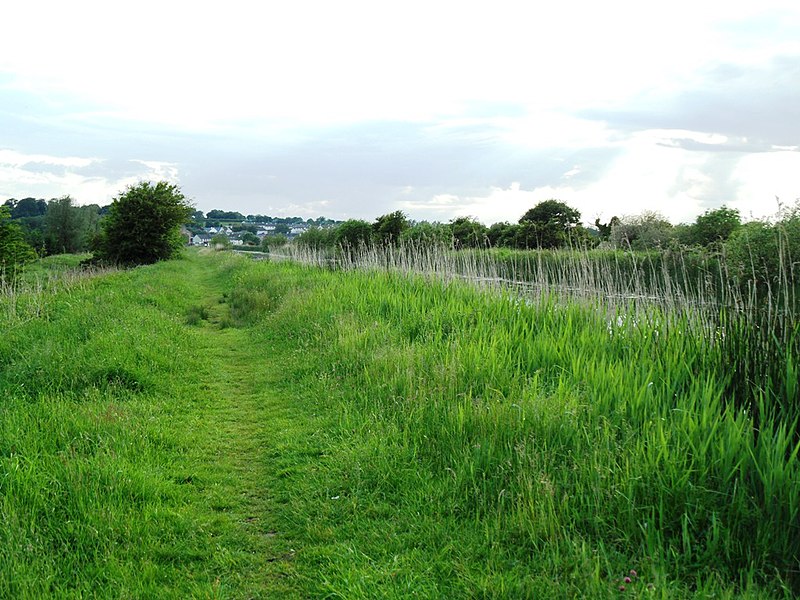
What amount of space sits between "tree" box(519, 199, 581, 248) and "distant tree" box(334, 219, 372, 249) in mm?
9739

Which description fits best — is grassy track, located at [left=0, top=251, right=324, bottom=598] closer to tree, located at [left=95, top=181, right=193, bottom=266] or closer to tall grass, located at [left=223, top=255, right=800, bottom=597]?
tall grass, located at [left=223, top=255, right=800, bottom=597]

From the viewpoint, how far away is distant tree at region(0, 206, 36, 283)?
32469 mm

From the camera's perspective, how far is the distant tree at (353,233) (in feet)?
117

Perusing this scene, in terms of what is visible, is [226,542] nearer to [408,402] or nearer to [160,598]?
[160,598]

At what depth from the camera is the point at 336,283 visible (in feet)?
45.5

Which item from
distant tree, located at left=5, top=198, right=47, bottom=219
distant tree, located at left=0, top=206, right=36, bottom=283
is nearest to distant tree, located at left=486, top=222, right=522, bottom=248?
distant tree, located at left=0, top=206, right=36, bottom=283

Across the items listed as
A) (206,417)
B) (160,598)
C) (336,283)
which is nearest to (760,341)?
(160,598)

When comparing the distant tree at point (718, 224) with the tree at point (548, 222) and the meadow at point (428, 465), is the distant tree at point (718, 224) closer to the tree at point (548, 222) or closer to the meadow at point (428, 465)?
the tree at point (548, 222)

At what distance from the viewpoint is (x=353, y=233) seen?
36844 mm

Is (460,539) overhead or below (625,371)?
below

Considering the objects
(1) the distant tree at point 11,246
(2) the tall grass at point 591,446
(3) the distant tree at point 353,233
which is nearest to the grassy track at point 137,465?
(2) the tall grass at point 591,446

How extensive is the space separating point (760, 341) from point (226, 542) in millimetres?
4551

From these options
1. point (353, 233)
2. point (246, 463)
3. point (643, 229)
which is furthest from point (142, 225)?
point (246, 463)

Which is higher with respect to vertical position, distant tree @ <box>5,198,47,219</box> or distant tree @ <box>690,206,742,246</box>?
distant tree @ <box>5,198,47,219</box>
